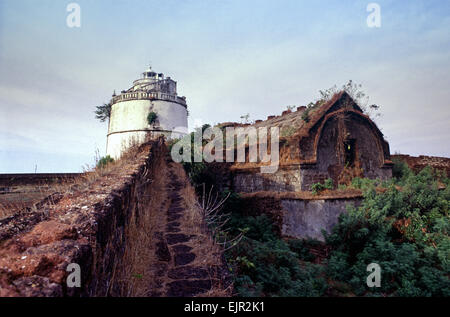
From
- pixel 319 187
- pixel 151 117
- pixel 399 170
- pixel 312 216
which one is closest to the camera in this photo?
pixel 312 216

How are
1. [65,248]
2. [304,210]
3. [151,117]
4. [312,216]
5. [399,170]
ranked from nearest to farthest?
[65,248] < [312,216] < [304,210] < [399,170] < [151,117]

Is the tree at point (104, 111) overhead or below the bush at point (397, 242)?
overhead

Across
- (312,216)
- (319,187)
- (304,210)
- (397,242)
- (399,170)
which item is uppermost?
(399,170)

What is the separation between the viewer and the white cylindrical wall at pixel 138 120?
1084 inches

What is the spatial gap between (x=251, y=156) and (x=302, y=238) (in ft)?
15.9

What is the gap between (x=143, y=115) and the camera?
27.5 meters

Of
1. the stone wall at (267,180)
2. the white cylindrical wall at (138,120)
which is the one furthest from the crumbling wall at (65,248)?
the white cylindrical wall at (138,120)

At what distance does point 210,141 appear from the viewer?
14.6m

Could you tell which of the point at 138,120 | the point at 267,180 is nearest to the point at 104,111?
the point at 138,120

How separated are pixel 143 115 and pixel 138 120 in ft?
2.54

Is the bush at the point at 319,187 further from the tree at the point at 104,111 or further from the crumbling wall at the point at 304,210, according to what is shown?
the tree at the point at 104,111

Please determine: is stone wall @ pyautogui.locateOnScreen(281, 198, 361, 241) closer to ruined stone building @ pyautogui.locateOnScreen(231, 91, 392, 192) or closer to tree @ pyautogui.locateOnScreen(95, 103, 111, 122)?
ruined stone building @ pyautogui.locateOnScreen(231, 91, 392, 192)

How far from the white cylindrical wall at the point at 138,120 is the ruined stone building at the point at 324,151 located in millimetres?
17025

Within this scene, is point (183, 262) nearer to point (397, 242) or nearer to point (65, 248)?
point (65, 248)
